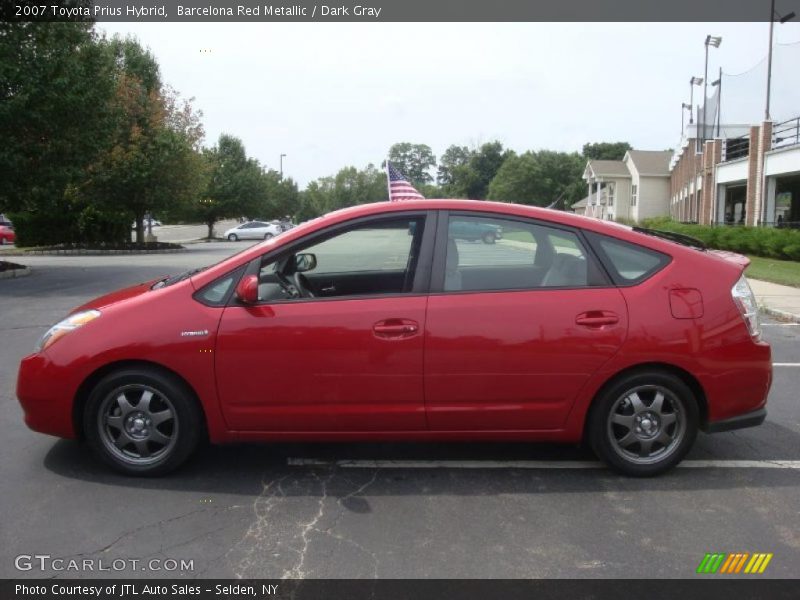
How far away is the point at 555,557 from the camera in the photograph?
3418 millimetres

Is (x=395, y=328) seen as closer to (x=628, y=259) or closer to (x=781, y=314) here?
(x=628, y=259)

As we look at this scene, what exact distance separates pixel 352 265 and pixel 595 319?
175 cm

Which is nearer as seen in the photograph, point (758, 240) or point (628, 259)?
point (628, 259)

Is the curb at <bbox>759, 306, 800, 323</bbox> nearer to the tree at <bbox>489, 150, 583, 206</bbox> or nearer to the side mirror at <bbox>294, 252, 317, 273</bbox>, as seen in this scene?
the side mirror at <bbox>294, 252, 317, 273</bbox>

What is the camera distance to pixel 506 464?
4.61m

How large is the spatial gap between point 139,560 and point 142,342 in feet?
4.11

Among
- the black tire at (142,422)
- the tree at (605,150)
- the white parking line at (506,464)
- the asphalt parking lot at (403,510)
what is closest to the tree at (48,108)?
the asphalt parking lot at (403,510)

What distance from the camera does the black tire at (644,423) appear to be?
4.25 metres

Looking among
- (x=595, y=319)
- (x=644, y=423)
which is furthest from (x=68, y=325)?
(x=644, y=423)

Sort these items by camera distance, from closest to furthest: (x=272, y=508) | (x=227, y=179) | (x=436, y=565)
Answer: (x=436, y=565), (x=272, y=508), (x=227, y=179)

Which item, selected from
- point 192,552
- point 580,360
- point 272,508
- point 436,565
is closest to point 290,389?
point 272,508

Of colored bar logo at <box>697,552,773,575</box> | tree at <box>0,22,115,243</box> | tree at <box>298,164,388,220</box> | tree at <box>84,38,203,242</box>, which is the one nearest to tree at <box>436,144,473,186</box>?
tree at <box>298,164,388,220</box>

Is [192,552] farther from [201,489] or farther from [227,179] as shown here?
[227,179]

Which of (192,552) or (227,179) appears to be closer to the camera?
(192,552)
